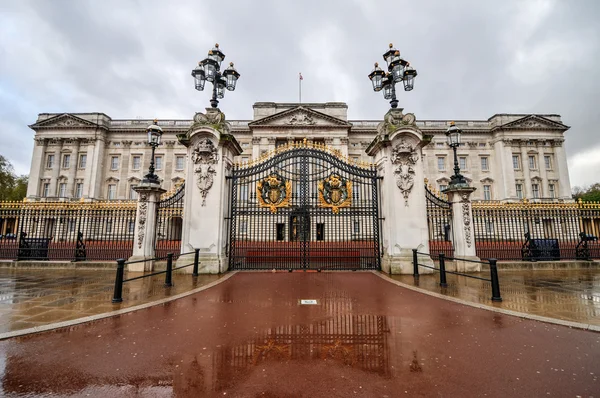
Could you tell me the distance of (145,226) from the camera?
1070 cm

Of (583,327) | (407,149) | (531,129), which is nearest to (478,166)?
(531,129)

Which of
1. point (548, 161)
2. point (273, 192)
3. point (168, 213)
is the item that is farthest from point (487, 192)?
point (168, 213)

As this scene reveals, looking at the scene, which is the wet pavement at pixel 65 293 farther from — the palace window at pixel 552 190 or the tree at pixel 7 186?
the palace window at pixel 552 190

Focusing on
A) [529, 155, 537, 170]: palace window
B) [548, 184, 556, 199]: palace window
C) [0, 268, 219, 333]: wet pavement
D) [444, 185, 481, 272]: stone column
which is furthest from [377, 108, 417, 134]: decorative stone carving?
[548, 184, 556, 199]: palace window

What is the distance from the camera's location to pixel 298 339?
4012mm

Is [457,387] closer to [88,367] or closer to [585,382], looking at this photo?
[585,382]

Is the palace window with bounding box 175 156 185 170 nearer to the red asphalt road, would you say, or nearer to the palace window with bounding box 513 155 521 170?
the red asphalt road

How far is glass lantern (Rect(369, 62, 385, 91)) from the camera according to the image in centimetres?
1081

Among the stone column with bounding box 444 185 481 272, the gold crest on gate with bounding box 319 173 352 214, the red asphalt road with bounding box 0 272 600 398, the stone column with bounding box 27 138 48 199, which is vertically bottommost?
the red asphalt road with bounding box 0 272 600 398

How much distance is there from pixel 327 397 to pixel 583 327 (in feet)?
16.5

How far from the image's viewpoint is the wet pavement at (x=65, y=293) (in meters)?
5.08

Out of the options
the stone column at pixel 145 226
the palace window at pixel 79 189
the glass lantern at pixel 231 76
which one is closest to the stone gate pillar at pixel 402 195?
the glass lantern at pixel 231 76

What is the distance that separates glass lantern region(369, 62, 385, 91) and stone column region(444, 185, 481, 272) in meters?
5.26

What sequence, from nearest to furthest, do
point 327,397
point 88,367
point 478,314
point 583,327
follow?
point 327,397
point 88,367
point 583,327
point 478,314
